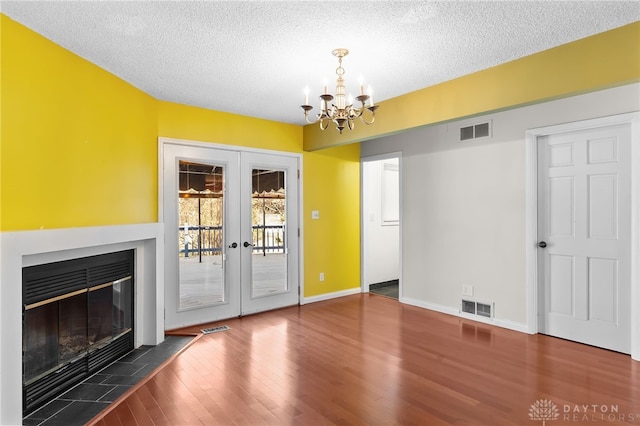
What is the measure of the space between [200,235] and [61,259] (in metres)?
1.75

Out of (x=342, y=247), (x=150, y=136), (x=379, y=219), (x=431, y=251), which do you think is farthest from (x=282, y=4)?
(x=379, y=219)

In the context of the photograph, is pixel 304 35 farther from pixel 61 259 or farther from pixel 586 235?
pixel 586 235

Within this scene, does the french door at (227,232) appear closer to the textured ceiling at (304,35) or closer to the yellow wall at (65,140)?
the yellow wall at (65,140)

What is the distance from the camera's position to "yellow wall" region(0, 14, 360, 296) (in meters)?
2.43

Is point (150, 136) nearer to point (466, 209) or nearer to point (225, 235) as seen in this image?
point (225, 235)

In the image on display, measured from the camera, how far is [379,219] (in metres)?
6.70

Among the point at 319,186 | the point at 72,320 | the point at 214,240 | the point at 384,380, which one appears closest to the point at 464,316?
the point at 384,380

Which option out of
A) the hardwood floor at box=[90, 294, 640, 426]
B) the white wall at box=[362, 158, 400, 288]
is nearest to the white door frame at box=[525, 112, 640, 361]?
the hardwood floor at box=[90, 294, 640, 426]

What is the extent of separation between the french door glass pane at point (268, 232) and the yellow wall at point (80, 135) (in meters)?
0.48

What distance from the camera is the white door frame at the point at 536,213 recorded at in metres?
3.30

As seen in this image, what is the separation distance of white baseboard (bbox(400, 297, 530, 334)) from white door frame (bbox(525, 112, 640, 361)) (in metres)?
0.12

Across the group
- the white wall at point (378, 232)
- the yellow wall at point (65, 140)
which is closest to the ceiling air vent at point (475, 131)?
the white wall at point (378, 232)

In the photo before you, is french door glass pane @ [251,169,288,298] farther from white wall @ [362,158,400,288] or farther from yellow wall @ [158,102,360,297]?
white wall @ [362,158,400,288]

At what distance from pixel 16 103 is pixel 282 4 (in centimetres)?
182
